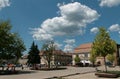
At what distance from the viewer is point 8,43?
4456 cm

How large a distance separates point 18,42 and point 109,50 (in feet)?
65.9

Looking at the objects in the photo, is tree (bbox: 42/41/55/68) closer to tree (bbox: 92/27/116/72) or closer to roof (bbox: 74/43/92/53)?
tree (bbox: 92/27/116/72)

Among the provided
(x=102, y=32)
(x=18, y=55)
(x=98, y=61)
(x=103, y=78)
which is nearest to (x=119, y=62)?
(x=98, y=61)

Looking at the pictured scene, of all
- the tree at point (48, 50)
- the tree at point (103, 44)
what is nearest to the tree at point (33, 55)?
the tree at point (48, 50)

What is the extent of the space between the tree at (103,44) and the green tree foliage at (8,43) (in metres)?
17.1

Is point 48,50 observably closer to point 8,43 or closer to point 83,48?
point 8,43

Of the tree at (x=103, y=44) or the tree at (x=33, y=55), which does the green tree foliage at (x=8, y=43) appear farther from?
the tree at (x=33, y=55)

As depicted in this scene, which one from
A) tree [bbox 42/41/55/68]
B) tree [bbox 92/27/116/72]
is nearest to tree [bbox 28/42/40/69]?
tree [bbox 42/41/55/68]

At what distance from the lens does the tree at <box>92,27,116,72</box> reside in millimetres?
34406

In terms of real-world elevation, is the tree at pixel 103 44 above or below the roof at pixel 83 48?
below

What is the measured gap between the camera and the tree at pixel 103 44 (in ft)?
113

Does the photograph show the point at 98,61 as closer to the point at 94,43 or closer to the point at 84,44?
the point at 84,44

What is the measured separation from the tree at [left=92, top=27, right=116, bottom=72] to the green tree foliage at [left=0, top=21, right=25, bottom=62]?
17112 mm

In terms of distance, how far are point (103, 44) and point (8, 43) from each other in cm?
1852
